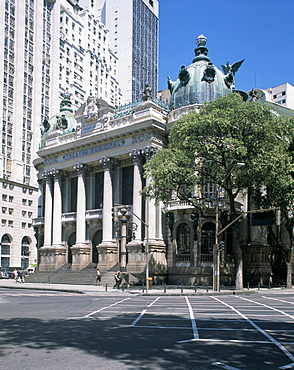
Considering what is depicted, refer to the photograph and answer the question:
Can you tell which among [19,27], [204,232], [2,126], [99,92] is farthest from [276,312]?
[99,92]

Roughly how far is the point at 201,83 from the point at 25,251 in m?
54.9

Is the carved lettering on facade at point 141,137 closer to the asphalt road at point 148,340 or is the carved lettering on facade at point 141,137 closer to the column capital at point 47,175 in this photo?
the column capital at point 47,175

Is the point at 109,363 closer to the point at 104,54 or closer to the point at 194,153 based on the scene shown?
the point at 194,153

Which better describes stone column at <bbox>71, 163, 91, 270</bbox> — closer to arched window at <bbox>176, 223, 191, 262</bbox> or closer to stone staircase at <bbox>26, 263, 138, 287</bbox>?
stone staircase at <bbox>26, 263, 138, 287</bbox>

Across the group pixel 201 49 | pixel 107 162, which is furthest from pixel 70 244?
pixel 201 49

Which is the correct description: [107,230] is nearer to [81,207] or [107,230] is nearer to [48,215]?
[81,207]

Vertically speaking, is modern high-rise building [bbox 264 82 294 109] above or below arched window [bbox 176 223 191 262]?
above

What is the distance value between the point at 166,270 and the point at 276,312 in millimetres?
28198

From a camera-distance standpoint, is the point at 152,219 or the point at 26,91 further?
the point at 26,91

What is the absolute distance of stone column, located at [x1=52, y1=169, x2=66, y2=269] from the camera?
183 feet

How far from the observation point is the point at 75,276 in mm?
50219

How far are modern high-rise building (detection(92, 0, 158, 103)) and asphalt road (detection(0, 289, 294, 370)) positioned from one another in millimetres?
112265

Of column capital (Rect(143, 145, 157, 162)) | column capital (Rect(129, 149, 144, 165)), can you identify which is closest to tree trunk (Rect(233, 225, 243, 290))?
column capital (Rect(143, 145, 157, 162))

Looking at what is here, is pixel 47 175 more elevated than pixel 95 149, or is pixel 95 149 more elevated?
pixel 95 149
